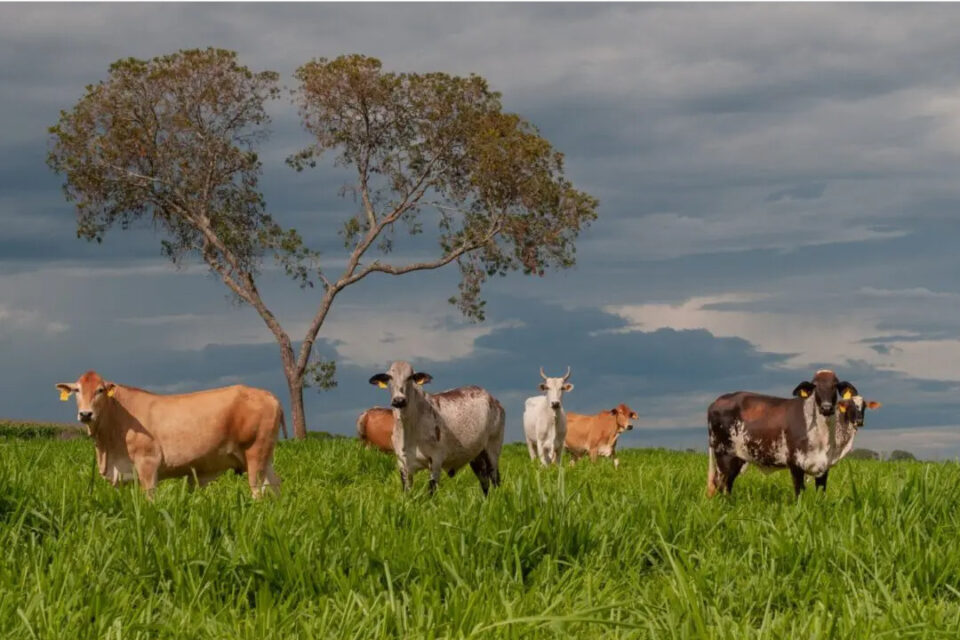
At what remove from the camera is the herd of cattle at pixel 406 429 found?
11.6 m

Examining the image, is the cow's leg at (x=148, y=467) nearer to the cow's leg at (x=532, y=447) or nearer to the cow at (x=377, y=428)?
the cow at (x=377, y=428)

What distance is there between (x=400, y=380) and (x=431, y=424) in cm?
74

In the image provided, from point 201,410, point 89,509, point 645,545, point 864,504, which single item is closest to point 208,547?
point 89,509

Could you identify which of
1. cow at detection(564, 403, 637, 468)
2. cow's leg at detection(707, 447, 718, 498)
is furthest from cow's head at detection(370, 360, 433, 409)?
cow at detection(564, 403, 637, 468)

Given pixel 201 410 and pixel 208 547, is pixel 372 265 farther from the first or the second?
pixel 208 547

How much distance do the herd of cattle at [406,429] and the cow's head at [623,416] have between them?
1169 cm

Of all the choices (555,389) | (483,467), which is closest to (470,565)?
(483,467)

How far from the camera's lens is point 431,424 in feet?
41.3

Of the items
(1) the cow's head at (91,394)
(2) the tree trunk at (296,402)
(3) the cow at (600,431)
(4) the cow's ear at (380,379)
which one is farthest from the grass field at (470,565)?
(2) the tree trunk at (296,402)

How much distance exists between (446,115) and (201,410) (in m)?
23.0

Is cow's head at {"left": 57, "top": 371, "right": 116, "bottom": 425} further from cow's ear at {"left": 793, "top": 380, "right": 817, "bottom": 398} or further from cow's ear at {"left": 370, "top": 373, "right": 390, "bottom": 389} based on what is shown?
cow's ear at {"left": 793, "top": 380, "right": 817, "bottom": 398}

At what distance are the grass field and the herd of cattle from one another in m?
4.02

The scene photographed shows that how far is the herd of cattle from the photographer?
11.6 metres

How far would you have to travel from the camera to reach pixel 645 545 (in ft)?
21.0
